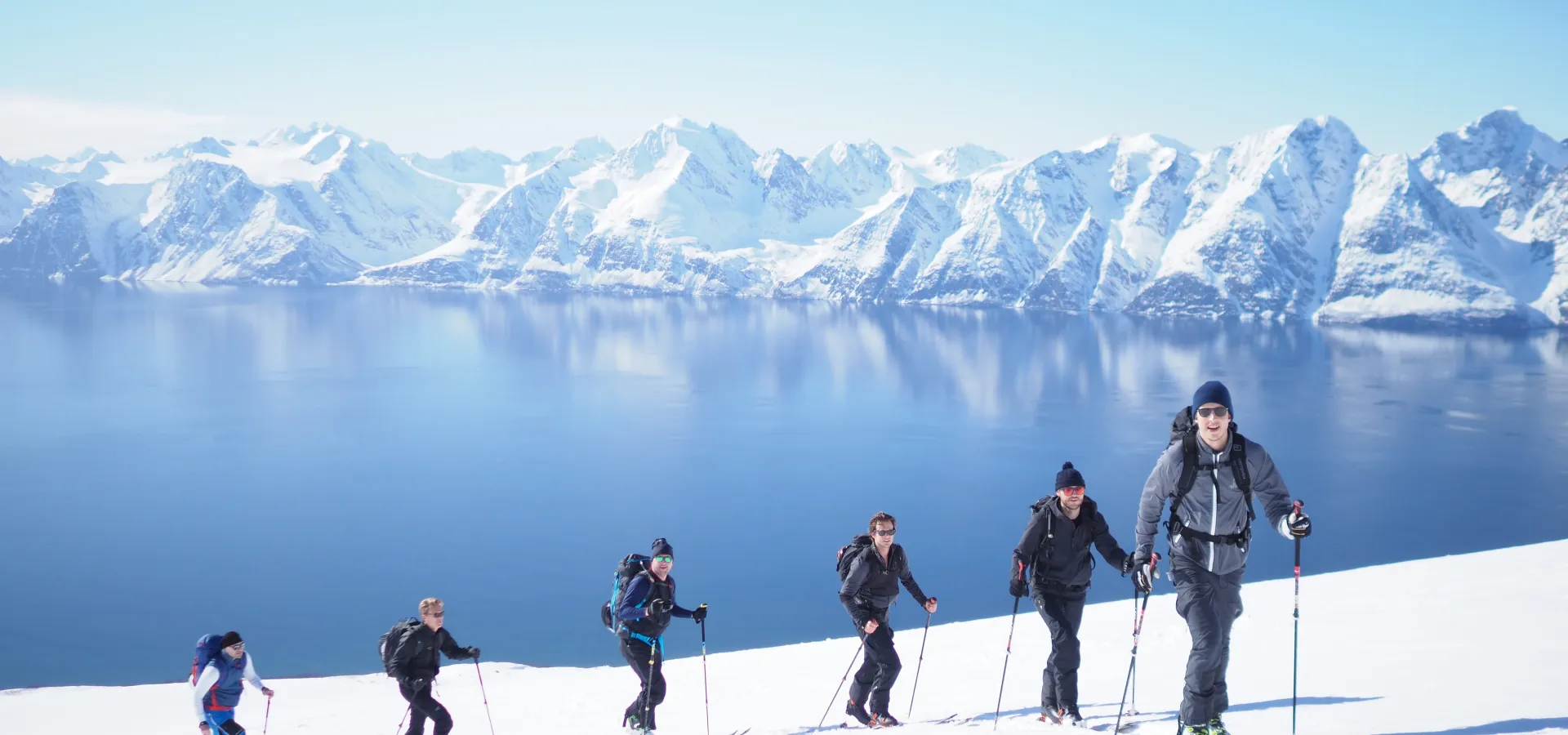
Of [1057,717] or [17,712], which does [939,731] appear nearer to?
[1057,717]

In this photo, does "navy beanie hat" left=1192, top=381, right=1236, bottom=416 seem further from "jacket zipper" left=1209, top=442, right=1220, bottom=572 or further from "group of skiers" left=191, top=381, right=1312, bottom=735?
"jacket zipper" left=1209, top=442, right=1220, bottom=572

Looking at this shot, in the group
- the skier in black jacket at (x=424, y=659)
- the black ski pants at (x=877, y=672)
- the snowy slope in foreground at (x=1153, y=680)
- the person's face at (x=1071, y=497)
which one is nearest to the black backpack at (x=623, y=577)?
A: the skier in black jacket at (x=424, y=659)

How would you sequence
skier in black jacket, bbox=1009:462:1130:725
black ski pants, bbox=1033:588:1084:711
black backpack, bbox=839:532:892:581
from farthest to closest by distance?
black backpack, bbox=839:532:892:581 < black ski pants, bbox=1033:588:1084:711 < skier in black jacket, bbox=1009:462:1130:725

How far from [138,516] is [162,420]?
3669 cm

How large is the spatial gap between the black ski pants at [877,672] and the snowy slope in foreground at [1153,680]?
1.94ft

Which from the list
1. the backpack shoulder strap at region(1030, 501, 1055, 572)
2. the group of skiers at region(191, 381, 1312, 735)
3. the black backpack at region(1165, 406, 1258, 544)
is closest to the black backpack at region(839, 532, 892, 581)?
the group of skiers at region(191, 381, 1312, 735)

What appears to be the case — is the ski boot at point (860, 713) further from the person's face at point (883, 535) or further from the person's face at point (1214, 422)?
the person's face at point (1214, 422)

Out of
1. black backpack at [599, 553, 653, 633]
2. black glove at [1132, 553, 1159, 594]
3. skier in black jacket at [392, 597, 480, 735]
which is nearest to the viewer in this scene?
black glove at [1132, 553, 1159, 594]

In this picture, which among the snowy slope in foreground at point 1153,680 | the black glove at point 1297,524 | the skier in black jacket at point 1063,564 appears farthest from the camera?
the skier in black jacket at point 1063,564

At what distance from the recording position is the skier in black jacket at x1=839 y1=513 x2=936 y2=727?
1014 cm

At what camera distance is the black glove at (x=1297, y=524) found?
7.20m

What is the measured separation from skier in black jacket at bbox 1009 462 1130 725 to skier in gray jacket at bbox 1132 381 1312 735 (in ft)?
5.10

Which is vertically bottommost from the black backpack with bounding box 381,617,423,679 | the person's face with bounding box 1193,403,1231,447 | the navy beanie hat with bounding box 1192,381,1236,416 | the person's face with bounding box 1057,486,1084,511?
the black backpack with bounding box 381,617,423,679

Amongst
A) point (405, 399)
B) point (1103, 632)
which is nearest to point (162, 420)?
point (405, 399)
